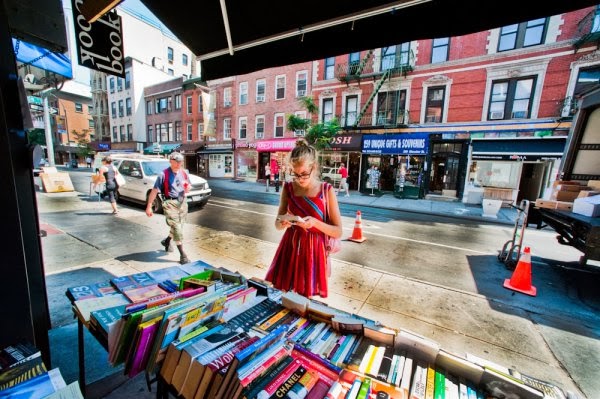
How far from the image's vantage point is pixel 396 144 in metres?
16.1

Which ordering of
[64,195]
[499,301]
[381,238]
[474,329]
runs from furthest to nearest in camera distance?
[64,195] < [381,238] < [499,301] < [474,329]

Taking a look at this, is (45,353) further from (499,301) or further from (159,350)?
(499,301)

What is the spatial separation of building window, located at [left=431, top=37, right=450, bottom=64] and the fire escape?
4.02 feet

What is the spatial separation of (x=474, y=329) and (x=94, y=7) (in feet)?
17.6

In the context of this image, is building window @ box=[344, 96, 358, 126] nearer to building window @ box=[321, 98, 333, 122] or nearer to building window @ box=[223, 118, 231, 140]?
building window @ box=[321, 98, 333, 122]

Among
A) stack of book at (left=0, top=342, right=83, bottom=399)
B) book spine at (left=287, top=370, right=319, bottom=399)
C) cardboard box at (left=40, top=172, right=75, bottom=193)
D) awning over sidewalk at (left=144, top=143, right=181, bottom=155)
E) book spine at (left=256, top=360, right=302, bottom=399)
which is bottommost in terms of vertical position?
cardboard box at (left=40, top=172, right=75, bottom=193)

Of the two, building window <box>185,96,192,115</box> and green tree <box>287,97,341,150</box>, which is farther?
building window <box>185,96,192,115</box>

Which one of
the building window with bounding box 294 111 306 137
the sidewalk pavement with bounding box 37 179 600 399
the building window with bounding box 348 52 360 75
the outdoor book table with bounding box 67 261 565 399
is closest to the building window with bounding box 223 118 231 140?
the building window with bounding box 294 111 306 137

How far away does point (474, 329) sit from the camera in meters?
3.27

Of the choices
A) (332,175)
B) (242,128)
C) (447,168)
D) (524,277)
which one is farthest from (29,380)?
(242,128)

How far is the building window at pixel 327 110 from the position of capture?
62.5ft

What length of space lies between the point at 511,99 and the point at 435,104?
12.3ft

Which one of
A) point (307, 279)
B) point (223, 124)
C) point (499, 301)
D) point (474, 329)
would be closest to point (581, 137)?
point (499, 301)

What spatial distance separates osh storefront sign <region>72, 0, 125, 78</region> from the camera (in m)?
3.16
